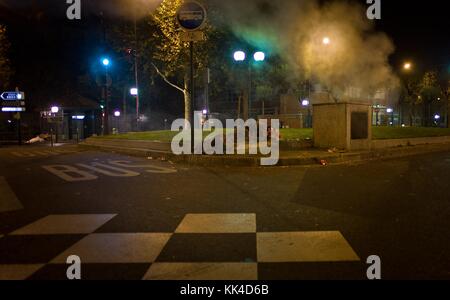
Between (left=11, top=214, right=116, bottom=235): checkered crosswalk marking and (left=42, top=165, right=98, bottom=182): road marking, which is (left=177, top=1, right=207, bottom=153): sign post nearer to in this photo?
(left=42, top=165, right=98, bottom=182): road marking

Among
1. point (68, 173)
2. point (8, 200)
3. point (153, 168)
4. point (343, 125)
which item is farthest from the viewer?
point (343, 125)

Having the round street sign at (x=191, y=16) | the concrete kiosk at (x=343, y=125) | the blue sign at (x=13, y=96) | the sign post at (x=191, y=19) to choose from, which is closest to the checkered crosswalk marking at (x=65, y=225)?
the sign post at (x=191, y=19)

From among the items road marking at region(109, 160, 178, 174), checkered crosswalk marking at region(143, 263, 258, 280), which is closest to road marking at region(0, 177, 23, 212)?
road marking at region(109, 160, 178, 174)

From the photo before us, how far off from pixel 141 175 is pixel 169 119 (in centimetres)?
3118

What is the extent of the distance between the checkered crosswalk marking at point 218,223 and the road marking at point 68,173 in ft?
13.6

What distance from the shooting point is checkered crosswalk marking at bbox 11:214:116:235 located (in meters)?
4.81

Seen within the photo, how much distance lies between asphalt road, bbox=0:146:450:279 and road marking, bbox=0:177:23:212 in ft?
0.06

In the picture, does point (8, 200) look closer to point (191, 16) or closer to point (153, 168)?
point (153, 168)

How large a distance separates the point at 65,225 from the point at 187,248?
1754mm

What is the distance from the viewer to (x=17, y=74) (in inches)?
1300

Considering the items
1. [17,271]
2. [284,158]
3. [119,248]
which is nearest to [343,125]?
[284,158]

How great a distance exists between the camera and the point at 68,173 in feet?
31.9

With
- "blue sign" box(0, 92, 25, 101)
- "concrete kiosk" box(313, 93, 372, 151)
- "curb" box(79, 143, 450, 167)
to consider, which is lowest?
"curb" box(79, 143, 450, 167)

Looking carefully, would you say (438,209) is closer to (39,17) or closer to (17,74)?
(17,74)
